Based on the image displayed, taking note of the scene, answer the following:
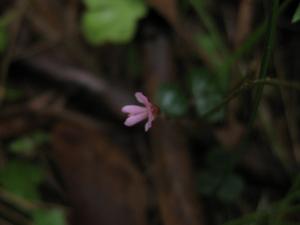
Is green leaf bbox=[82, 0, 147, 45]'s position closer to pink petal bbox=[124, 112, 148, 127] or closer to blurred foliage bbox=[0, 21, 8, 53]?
blurred foliage bbox=[0, 21, 8, 53]

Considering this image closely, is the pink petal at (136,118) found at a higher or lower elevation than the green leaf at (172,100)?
lower

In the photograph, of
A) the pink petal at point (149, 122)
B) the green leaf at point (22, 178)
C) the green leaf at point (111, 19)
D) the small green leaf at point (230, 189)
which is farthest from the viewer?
the green leaf at point (111, 19)

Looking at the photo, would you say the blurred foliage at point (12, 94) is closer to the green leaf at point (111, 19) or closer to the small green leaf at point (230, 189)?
the green leaf at point (111, 19)

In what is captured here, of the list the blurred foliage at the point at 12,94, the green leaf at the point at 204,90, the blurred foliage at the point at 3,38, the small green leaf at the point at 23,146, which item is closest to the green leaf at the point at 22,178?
the small green leaf at the point at 23,146

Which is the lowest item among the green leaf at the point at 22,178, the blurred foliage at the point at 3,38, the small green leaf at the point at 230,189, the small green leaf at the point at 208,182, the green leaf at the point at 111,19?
the small green leaf at the point at 230,189

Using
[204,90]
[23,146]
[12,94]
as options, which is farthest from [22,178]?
[204,90]

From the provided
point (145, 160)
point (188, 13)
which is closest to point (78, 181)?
point (145, 160)
